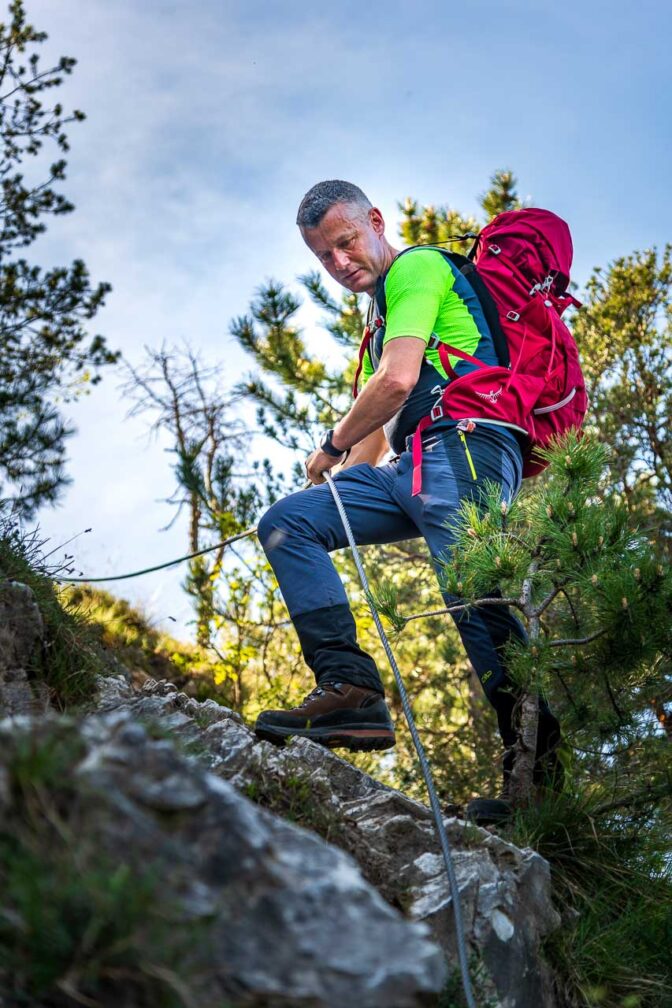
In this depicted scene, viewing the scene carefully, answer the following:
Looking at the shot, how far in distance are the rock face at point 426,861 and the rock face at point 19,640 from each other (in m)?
0.36

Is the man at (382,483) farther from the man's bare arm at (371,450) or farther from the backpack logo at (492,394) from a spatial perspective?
the man's bare arm at (371,450)

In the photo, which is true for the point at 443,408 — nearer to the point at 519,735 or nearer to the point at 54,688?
the point at 519,735

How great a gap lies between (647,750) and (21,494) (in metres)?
5.06

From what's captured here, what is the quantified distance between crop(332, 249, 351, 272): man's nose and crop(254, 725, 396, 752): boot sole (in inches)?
69.2

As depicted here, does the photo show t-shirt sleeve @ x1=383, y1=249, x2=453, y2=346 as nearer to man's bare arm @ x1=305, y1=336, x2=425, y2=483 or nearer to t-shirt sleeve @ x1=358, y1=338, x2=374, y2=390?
man's bare arm @ x1=305, y1=336, x2=425, y2=483

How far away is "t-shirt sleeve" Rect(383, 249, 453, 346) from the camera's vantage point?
3.44 meters

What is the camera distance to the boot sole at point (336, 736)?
10.5 feet

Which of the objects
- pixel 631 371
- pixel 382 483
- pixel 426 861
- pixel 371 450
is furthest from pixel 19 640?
pixel 631 371

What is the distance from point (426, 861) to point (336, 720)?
57 cm

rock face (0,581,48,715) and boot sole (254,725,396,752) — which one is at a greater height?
rock face (0,581,48,715)

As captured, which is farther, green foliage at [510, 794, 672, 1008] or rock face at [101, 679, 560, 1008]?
green foliage at [510, 794, 672, 1008]

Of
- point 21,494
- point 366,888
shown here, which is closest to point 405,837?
point 366,888

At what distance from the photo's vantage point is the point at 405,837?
9.87ft

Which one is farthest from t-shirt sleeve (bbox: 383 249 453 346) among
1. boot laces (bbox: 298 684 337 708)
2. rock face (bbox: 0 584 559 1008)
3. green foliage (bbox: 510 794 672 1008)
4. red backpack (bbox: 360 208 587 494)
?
rock face (bbox: 0 584 559 1008)
